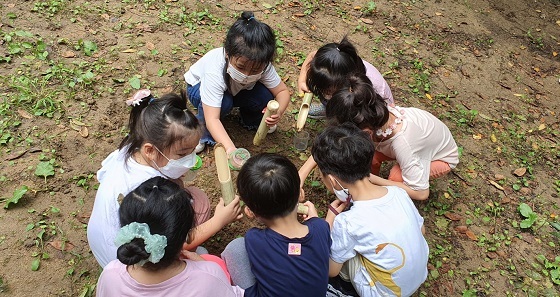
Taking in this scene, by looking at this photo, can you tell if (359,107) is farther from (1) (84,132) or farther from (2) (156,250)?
(1) (84,132)

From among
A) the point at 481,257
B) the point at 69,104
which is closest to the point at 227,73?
the point at 69,104

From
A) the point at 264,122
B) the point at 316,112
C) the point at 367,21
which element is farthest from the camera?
the point at 367,21

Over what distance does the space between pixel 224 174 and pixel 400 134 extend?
1.18m

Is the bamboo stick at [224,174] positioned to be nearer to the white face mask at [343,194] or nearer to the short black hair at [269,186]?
the short black hair at [269,186]

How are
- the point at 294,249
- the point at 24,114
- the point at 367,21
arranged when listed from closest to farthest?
the point at 294,249 < the point at 24,114 < the point at 367,21

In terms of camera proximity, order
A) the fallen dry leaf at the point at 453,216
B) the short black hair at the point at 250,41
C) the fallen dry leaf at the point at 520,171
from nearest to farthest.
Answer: the short black hair at the point at 250,41
the fallen dry leaf at the point at 453,216
the fallen dry leaf at the point at 520,171

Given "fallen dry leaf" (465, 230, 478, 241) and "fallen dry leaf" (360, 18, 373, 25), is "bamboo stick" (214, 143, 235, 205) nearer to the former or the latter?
"fallen dry leaf" (465, 230, 478, 241)

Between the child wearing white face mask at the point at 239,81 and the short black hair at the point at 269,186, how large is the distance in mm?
910

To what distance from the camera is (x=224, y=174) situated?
2.68 metres

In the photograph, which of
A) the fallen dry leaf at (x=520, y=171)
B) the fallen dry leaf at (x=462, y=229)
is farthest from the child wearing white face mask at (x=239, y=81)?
the fallen dry leaf at (x=520, y=171)

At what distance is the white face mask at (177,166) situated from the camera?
7.45 ft

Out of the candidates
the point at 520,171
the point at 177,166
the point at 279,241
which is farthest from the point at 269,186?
the point at 520,171

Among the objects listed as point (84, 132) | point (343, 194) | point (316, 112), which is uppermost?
point (343, 194)

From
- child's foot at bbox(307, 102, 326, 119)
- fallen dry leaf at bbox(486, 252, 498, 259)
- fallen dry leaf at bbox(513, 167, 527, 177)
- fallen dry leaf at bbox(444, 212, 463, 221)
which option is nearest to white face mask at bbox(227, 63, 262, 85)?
child's foot at bbox(307, 102, 326, 119)
